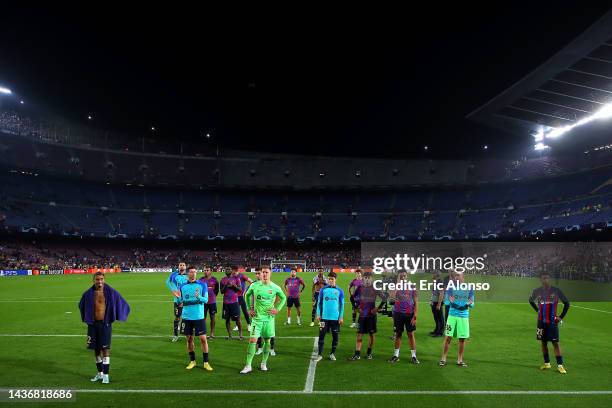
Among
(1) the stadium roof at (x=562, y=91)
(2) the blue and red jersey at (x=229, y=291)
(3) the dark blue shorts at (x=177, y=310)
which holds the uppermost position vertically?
(1) the stadium roof at (x=562, y=91)

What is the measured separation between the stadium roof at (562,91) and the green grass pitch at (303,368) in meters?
5.43

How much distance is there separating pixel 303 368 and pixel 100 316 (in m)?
4.95

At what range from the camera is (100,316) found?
9883 millimetres

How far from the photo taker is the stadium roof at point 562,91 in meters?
8.20

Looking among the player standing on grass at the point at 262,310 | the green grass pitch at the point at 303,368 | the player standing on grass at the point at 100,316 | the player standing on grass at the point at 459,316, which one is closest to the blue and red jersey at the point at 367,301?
the green grass pitch at the point at 303,368

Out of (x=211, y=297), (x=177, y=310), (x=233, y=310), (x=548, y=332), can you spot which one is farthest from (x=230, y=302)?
(x=548, y=332)

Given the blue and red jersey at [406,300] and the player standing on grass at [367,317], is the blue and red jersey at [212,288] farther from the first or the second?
the blue and red jersey at [406,300]

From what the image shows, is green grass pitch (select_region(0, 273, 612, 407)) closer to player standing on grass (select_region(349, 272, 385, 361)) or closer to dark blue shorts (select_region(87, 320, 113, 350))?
player standing on grass (select_region(349, 272, 385, 361))

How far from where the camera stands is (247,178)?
87125mm

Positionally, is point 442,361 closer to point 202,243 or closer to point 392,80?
point 392,80

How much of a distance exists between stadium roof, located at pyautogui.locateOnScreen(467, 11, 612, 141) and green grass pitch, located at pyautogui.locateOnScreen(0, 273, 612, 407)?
5.43 meters

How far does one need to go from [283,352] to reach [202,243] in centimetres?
7101

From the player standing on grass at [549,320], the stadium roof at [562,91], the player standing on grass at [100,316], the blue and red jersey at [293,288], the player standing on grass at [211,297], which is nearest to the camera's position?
the stadium roof at [562,91]

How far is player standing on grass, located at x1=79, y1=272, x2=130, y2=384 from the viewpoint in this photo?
9.81 metres
